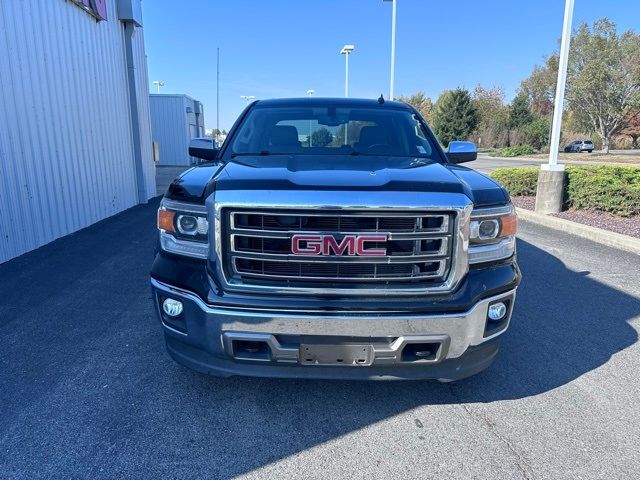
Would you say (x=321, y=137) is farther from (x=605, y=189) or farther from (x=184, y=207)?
(x=605, y=189)

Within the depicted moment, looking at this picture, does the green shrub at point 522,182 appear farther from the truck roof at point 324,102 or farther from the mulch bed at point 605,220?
the truck roof at point 324,102

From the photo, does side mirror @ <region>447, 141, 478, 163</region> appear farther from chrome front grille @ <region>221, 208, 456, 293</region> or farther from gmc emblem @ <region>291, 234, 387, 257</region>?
gmc emblem @ <region>291, 234, 387, 257</region>

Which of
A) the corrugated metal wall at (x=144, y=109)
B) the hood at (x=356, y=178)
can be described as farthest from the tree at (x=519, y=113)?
the hood at (x=356, y=178)

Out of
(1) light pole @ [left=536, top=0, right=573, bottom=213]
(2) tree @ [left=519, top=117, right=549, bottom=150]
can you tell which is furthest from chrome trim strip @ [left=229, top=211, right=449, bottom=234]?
(2) tree @ [left=519, top=117, right=549, bottom=150]

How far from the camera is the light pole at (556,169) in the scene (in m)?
8.77

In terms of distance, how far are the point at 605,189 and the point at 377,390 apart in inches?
293

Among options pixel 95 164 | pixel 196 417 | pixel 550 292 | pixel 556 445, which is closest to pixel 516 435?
pixel 556 445

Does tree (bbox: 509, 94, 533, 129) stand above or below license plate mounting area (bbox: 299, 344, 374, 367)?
above

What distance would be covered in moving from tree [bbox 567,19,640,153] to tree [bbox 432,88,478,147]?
10068 mm

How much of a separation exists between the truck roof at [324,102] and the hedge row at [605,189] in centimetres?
584

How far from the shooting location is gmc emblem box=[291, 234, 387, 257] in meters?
2.28

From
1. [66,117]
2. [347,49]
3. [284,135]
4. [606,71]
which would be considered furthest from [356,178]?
[606,71]

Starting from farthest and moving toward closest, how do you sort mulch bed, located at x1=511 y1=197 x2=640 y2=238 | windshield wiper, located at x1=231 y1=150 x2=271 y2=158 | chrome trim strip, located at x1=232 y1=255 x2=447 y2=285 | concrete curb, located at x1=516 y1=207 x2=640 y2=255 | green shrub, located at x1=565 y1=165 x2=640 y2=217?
1. green shrub, located at x1=565 y1=165 x2=640 y2=217
2. mulch bed, located at x1=511 y1=197 x2=640 y2=238
3. concrete curb, located at x1=516 y1=207 x2=640 y2=255
4. windshield wiper, located at x1=231 y1=150 x2=271 y2=158
5. chrome trim strip, located at x1=232 y1=255 x2=447 y2=285

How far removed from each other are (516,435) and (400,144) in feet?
7.46
